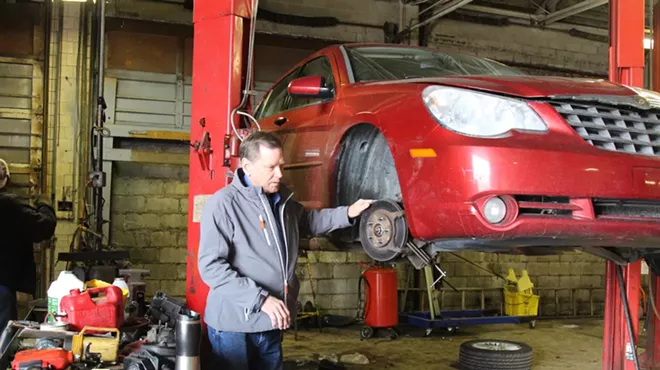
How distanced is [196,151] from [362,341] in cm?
451

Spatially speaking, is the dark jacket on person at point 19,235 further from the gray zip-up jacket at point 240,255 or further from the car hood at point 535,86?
the car hood at point 535,86

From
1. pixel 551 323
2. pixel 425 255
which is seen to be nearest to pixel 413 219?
pixel 425 255

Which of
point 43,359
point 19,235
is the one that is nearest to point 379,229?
point 43,359

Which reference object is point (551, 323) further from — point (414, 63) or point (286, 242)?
point (286, 242)

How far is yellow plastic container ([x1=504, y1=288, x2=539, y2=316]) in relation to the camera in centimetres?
832

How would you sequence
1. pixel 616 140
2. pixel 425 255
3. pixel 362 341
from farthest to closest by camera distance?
pixel 362 341 < pixel 425 255 < pixel 616 140

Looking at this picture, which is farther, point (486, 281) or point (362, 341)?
point (486, 281)

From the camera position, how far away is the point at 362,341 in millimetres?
7043

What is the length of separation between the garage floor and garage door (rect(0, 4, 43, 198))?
337cm

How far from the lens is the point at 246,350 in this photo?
241cm

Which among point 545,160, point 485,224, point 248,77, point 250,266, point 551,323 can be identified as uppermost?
point 248,77

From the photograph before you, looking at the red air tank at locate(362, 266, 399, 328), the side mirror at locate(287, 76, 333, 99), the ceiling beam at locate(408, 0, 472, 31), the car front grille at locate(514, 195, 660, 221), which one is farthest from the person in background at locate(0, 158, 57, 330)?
the ceiling beam at locate(408, 0, 472, 31)

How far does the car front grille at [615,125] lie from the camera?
236 centimetres

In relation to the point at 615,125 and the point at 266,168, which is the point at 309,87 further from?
the point at 615,125
